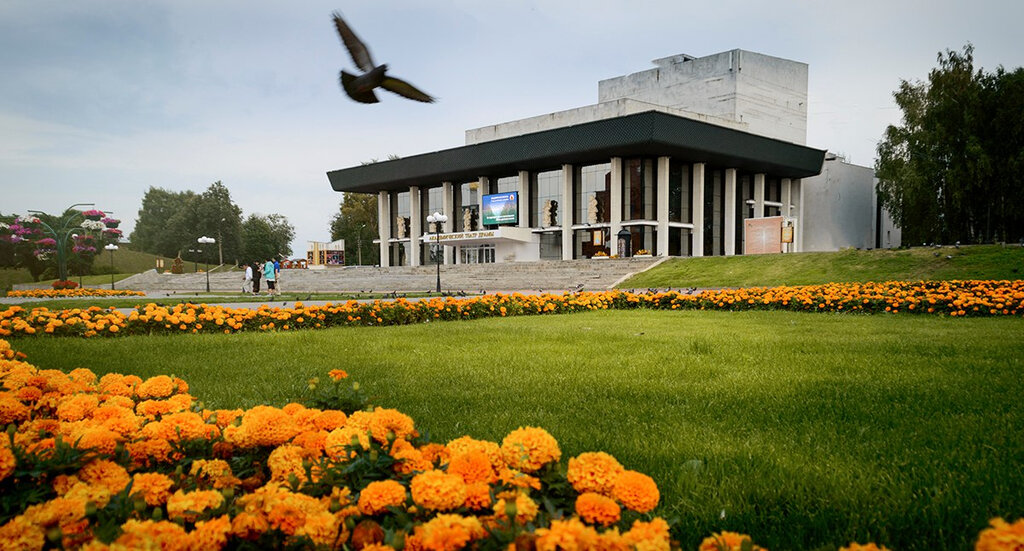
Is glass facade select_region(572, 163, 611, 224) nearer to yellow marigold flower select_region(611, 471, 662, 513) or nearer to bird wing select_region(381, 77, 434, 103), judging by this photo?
bird wing select_region(381, 77, 434, 103)

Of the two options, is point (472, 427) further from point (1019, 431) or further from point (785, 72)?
point (785, 72)

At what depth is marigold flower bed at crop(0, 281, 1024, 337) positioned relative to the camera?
7781 mm

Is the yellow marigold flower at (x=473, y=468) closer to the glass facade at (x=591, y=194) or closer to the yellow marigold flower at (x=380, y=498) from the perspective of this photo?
the yellow marigold flower at (x=380, y=498)

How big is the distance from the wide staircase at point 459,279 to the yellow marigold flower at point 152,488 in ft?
78.3

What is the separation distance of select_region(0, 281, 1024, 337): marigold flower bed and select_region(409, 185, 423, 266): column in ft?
135

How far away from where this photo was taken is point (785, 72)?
4828cm

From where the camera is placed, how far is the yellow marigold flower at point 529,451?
1.79m

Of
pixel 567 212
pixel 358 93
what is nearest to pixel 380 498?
pixel 358 93

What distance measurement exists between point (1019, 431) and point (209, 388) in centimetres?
495

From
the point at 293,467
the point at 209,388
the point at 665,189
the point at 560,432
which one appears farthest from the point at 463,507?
the point at 665,189

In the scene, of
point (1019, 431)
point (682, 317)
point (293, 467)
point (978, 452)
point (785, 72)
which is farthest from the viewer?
point (785, 72)

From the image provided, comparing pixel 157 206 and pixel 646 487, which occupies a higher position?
pixel 157 206

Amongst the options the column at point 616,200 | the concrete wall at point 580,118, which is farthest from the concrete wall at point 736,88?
the column at point 616,200

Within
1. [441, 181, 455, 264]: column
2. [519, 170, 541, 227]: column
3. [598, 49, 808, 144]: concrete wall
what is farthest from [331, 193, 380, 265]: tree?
[598, 49, 808, 144]: concrete wall
